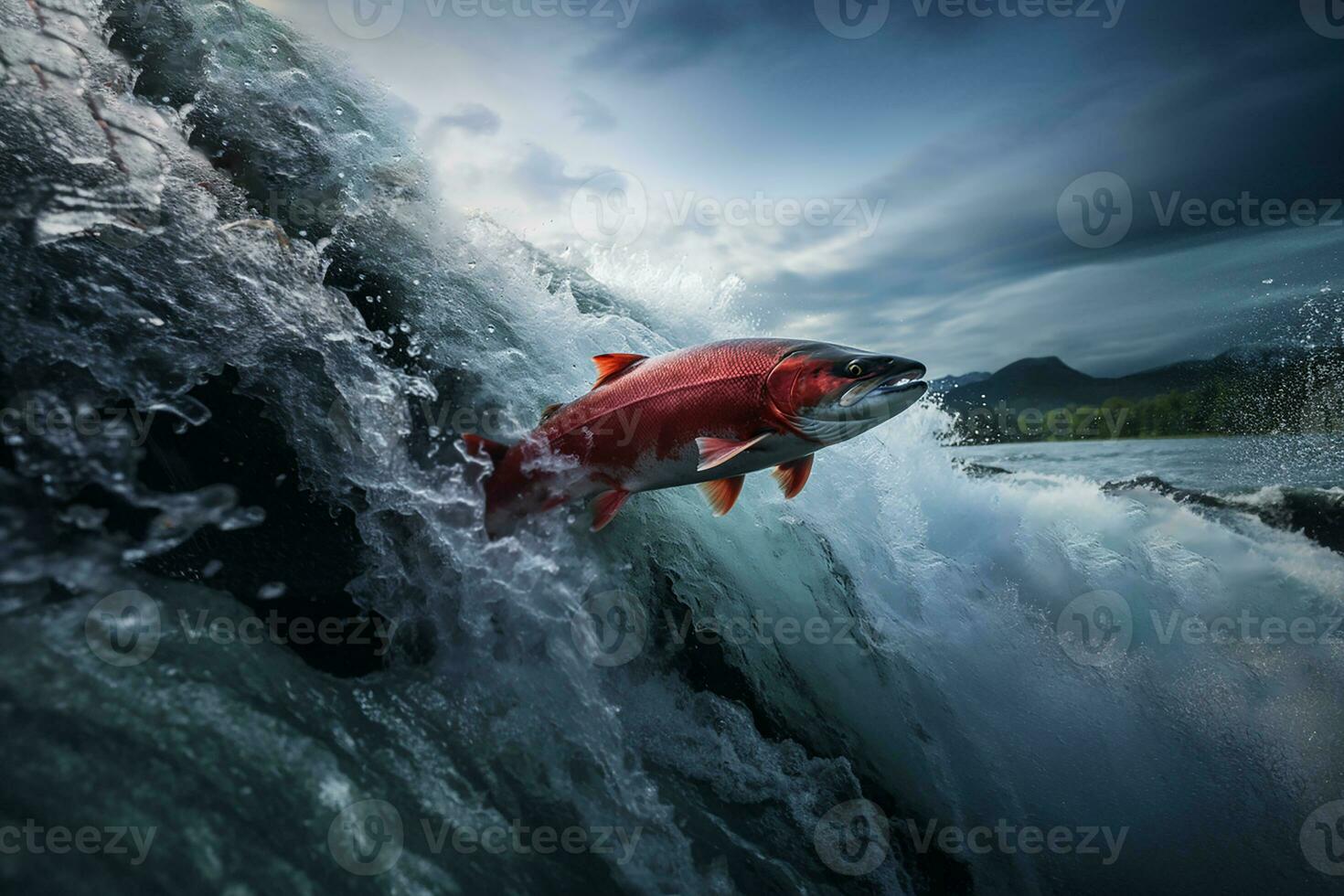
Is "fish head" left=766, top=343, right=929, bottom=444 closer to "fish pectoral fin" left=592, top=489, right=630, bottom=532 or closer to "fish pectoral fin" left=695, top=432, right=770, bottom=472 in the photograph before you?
"fish pectoral fin" left=695, top=432, right=770, bottom=472

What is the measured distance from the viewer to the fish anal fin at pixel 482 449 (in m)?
3.09

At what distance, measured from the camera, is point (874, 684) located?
15.9 ft

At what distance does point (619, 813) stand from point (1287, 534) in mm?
10818

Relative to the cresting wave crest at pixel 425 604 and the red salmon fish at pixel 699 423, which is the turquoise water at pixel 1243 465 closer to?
the cresting wave crest at pixel 425 604

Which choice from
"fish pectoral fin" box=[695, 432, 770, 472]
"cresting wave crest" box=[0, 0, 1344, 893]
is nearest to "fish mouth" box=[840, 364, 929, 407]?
"fish pectoral fin" box=[695, 432, 770, 472]

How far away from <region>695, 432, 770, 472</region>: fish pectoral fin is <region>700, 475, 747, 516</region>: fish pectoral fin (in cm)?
28

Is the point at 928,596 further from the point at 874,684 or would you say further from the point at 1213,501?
the point at 1213,501

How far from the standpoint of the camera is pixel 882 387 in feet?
8.48

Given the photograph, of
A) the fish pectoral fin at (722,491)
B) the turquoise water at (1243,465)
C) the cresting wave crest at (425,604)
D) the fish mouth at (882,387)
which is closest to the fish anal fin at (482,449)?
the cresting wave crest at (425,604)

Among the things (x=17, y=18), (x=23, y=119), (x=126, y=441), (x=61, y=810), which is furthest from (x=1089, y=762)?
(x=17, y=18)

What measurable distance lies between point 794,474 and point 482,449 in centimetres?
144

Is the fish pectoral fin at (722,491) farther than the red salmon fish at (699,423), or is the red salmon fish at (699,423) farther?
the fish pectoral fin at (722,491)

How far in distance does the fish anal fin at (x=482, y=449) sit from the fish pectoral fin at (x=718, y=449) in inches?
38.7

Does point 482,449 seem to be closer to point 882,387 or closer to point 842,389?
point 842,389
